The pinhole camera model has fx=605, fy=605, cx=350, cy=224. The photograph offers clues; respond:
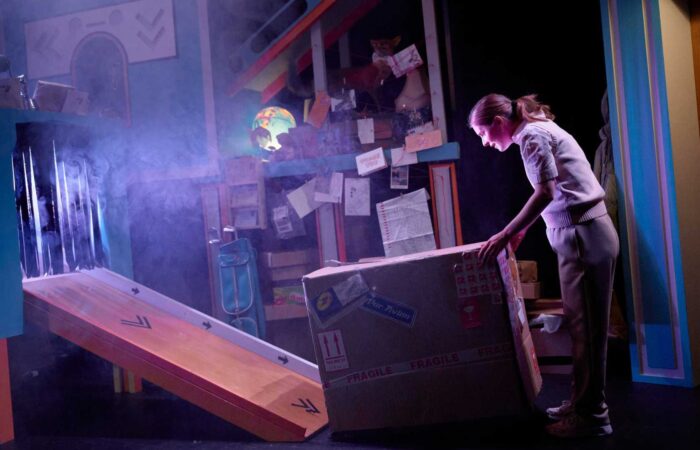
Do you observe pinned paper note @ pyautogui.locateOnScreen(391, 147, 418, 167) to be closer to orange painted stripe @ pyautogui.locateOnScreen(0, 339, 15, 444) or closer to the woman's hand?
→ the woman's hand

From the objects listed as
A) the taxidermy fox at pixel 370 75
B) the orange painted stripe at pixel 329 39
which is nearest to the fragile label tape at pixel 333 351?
the taxidermy fox at pixel 370 75

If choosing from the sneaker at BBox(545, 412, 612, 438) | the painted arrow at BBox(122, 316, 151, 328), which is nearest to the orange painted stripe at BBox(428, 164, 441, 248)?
the sneaker at BBox(545, 412, 612, 438)

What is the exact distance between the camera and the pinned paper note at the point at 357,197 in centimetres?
381

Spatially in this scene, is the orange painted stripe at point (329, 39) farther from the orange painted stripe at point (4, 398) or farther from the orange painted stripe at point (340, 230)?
the orange painted stripe at point (4, 398)

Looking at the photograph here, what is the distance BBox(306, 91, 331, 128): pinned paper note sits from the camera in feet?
12.8

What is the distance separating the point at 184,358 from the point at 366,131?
1.81 m

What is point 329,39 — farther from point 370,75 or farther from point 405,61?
point 405,61

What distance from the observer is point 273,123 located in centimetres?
416

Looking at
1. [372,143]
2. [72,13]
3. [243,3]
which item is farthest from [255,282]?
[72,13]

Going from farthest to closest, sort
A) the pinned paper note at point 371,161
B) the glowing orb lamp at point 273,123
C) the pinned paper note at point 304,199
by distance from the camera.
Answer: the glowing orb lamp at point 273,123
the pinned paper note at point 304,199
the pinned paper note at point 371,161

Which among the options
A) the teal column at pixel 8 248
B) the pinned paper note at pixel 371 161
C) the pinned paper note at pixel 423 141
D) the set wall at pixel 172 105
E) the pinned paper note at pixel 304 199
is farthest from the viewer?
the set wall at pixel 172 105

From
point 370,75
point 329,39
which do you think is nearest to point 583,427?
point 370,75

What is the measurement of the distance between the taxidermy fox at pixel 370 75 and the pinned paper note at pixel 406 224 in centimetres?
70

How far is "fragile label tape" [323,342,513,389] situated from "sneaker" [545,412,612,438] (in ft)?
1.12
